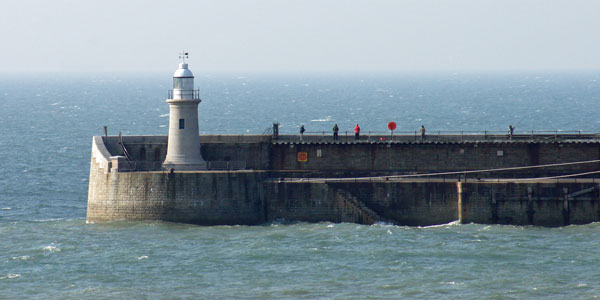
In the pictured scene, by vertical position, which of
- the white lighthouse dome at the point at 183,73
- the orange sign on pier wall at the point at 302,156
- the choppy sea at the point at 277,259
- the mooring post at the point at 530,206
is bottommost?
the choppy sea at the point at 277,259

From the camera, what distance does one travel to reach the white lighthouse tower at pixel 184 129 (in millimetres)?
64938

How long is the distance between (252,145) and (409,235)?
13451 mm

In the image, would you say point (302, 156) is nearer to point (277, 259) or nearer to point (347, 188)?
point (347, 188)

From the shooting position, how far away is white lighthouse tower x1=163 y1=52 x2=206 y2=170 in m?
64.9

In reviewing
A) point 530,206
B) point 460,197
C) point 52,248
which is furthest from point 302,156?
point 52,248

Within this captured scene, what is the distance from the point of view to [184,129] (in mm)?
65188

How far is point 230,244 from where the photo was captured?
Result: 57625 mm

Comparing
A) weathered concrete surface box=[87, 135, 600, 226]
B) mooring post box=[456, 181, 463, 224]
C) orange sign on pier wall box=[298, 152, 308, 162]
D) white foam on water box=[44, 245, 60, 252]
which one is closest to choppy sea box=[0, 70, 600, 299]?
white foam on water box=[44, 245, 60, 252]

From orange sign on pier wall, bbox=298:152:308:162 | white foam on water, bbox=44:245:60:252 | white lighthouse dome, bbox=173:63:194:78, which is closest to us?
white foam on water, bbox=44:245:60:252

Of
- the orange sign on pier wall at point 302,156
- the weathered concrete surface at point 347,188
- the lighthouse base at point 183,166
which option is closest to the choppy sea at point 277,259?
the weathered concrete surface at point 347,188

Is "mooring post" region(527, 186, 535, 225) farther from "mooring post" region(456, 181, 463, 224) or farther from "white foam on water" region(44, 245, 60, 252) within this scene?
"white foam on water" region(44, 245, 60, 252)

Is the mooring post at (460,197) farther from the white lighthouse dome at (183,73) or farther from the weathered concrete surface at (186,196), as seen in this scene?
the white lighthouse dome at (183,73)

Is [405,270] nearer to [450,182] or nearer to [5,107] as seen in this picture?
[450,182]

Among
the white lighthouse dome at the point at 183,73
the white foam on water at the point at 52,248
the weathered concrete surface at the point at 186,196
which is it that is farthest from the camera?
the white lighthouse dome at the point at 183,73
